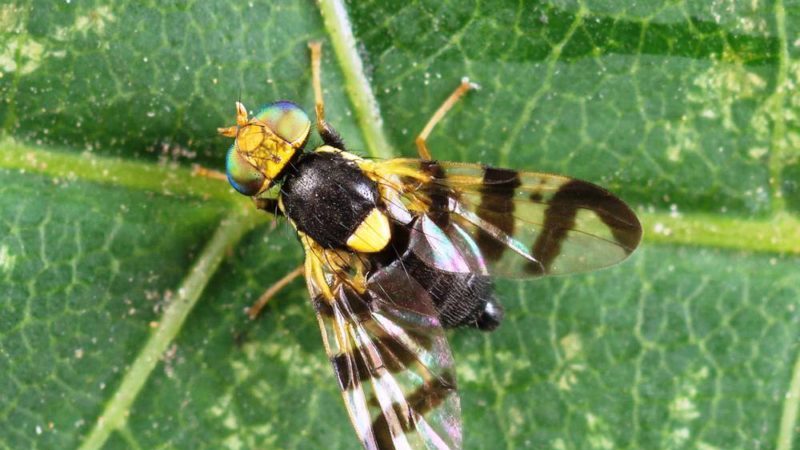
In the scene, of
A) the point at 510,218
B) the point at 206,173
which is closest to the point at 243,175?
the point at 206,173

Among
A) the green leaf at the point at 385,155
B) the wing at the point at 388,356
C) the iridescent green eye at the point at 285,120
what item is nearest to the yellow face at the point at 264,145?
the iridescent green eye at the point at 285,120

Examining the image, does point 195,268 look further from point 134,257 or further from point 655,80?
point 655,80

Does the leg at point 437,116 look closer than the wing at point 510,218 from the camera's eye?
No

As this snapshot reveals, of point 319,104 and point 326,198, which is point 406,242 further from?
point 319,104

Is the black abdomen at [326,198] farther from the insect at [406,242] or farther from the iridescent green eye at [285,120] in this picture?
the iridescent green eye at [285,120]

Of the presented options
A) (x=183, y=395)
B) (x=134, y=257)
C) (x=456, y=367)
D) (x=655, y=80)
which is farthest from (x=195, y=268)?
(x=655, y=80)

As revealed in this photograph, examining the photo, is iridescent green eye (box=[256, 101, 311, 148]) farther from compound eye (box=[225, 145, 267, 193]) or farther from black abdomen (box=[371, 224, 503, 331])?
black abdomen (box=[371, 224, 503, 331])

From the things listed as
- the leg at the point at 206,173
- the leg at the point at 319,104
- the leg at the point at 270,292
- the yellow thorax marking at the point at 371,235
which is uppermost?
the leg at the point at 206,173

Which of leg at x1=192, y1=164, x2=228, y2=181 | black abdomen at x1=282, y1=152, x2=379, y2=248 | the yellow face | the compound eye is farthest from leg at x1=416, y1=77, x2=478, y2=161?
leg at x1=192, y1=164, x2=228, y2=181
